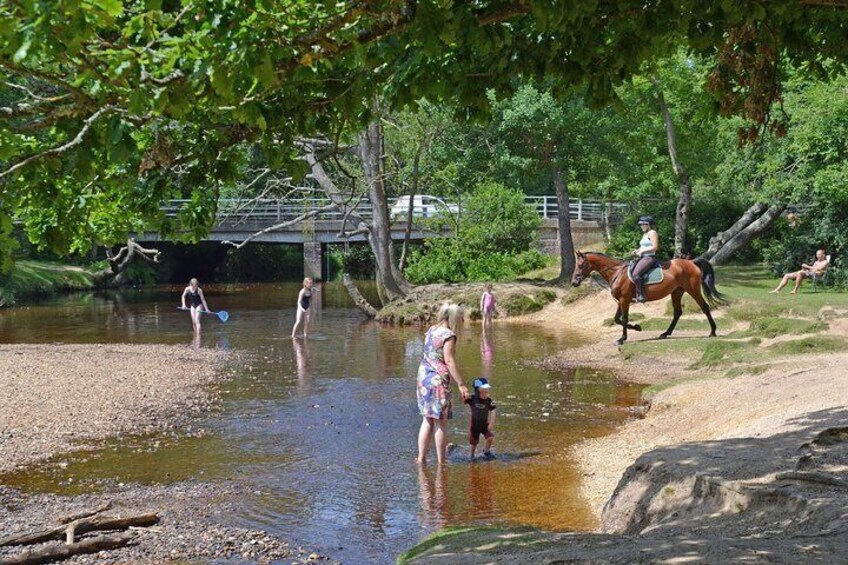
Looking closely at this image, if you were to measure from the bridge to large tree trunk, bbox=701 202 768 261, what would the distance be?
22.9 feet

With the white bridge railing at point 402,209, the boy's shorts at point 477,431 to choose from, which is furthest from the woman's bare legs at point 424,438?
the white bridge railing at point 402,209

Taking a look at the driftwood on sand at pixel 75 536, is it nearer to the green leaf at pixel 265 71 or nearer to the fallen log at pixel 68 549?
the fallen log at pixel 68 549

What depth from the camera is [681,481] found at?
8492mm

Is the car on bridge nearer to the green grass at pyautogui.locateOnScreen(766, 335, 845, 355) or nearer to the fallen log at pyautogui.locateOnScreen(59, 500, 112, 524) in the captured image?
the green grass at pyautogui.locateOnScreen(766, 335, 845, 355)

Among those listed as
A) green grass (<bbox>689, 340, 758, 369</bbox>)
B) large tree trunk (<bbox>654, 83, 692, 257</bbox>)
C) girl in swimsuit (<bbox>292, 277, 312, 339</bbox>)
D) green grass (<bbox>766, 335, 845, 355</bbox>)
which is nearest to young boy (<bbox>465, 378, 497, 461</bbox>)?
green grass (<bbox>689, 340, 758, 369</bbox>)

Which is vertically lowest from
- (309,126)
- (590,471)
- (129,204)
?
(590,471)

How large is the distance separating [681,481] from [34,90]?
244 inches

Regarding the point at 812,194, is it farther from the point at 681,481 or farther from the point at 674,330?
the point at 681,481

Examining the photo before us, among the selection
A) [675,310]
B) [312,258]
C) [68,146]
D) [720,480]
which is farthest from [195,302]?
[312,258]

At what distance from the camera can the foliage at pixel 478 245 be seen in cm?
3828

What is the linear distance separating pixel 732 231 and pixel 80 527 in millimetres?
32446

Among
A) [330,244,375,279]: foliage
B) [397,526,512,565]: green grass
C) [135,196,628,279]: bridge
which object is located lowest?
[397,526,512,565]: green grass

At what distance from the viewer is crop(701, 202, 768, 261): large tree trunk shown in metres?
37.7

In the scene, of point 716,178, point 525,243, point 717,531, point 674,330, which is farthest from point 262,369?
point 716,178
